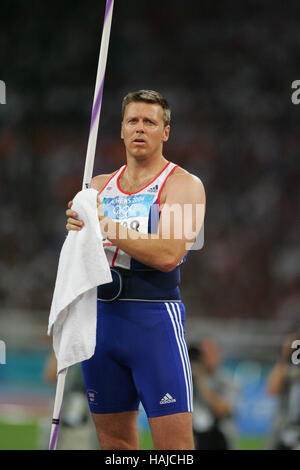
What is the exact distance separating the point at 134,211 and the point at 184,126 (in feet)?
30.0

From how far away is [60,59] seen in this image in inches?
500

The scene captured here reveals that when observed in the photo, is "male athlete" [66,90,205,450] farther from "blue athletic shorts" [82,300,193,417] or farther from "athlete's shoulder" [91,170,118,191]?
"athlete's shoulder" [91,170,118,191]

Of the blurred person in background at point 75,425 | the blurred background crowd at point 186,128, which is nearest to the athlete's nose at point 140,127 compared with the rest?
the blurred person in background at point 75,425

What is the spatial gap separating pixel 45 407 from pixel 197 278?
3.33 m

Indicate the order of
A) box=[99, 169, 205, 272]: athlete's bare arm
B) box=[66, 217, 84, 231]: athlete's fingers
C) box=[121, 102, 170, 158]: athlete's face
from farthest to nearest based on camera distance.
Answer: box=[121, 102, 170, 158]: athlete's face → box=[66, 217, 84, 231]: athlete's fingers → box=[99, 169, 205, 272]: athlete's bare arm

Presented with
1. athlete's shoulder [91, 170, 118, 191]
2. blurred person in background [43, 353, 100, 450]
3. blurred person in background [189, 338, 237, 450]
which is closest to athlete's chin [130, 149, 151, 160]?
athlete's shoulder [91, 170, 118, 191]

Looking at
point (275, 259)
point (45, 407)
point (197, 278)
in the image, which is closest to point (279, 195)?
point (275, 259)

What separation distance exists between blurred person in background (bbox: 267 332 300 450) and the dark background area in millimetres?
5059

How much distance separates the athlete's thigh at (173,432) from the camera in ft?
9.09

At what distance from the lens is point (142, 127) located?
296 centimetres

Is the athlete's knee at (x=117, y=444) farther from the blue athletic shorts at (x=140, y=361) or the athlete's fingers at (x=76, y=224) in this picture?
the athlete's fingers at (x=76, y=224)

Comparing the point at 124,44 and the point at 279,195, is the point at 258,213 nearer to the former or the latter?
the point at 279,195

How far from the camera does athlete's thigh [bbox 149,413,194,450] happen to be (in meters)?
2.77

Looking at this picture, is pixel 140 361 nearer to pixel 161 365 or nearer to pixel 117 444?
pixel 161 365
